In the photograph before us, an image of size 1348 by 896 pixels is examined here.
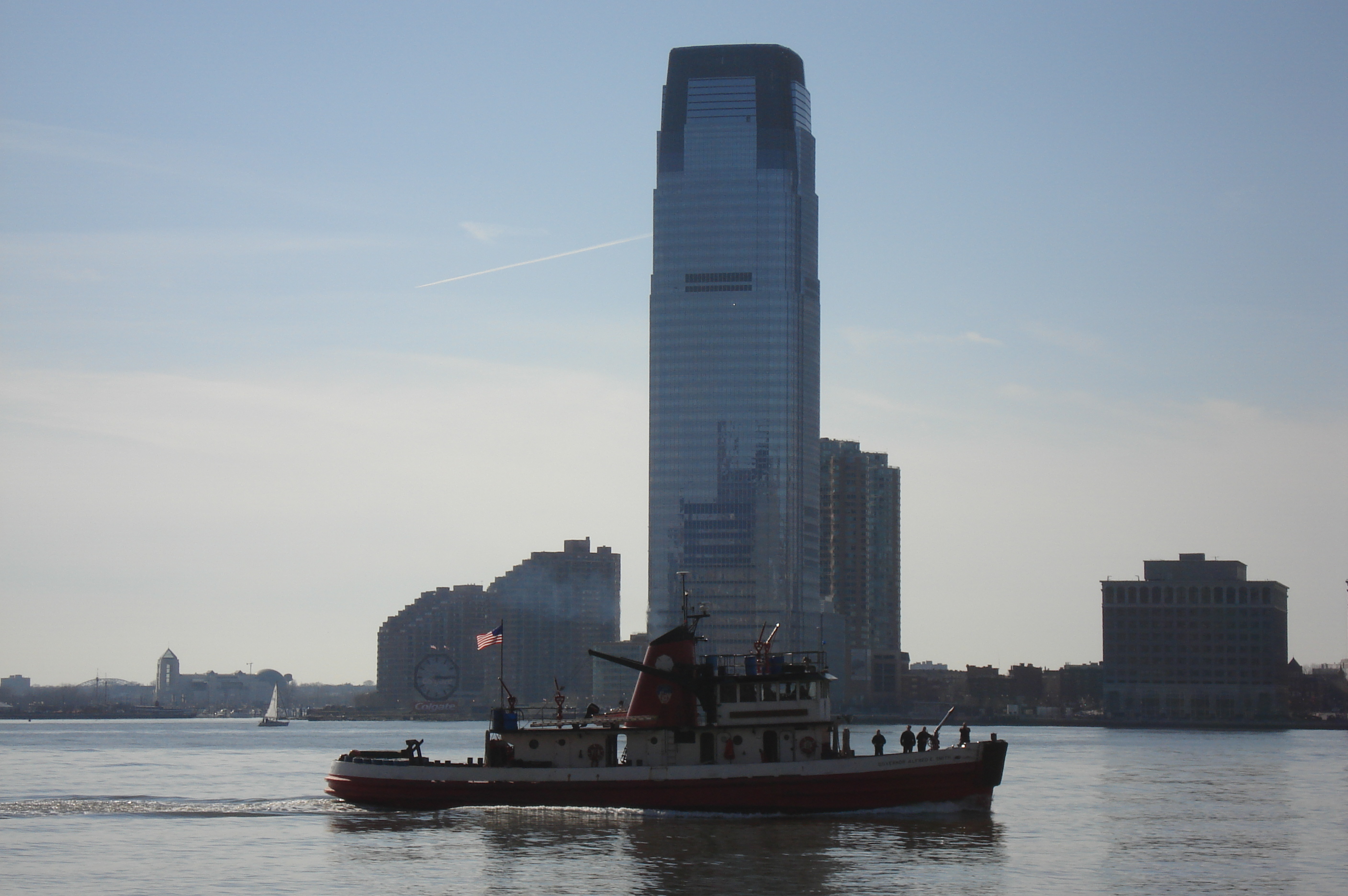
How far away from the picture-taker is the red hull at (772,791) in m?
64.3

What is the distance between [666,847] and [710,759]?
25.5 ft

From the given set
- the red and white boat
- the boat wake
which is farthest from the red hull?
the boat wake

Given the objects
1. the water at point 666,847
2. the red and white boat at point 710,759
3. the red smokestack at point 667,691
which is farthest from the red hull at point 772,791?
the red smokestack at point 667,691

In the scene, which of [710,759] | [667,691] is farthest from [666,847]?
[667,691]

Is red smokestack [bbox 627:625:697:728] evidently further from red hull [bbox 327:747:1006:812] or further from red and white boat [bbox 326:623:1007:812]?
red hull [bbox 327:747:1006:812]

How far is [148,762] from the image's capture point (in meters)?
132

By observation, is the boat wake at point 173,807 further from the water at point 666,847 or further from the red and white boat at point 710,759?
the red and white boat at point 710,759

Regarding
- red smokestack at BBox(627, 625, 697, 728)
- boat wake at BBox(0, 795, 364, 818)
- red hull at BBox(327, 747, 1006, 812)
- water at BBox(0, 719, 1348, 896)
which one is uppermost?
red smokestack at BBox(627, 625, 697, 728)

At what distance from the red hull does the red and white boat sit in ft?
0.15

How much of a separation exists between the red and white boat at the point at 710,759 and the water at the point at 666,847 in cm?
102

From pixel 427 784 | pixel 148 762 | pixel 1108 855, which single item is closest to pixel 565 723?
pixel 427 784

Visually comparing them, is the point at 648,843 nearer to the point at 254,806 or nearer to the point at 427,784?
the point at 427,784

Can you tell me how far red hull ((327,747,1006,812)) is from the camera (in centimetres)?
6431

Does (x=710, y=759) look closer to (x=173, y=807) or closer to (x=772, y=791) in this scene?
(x=772, y=791)
